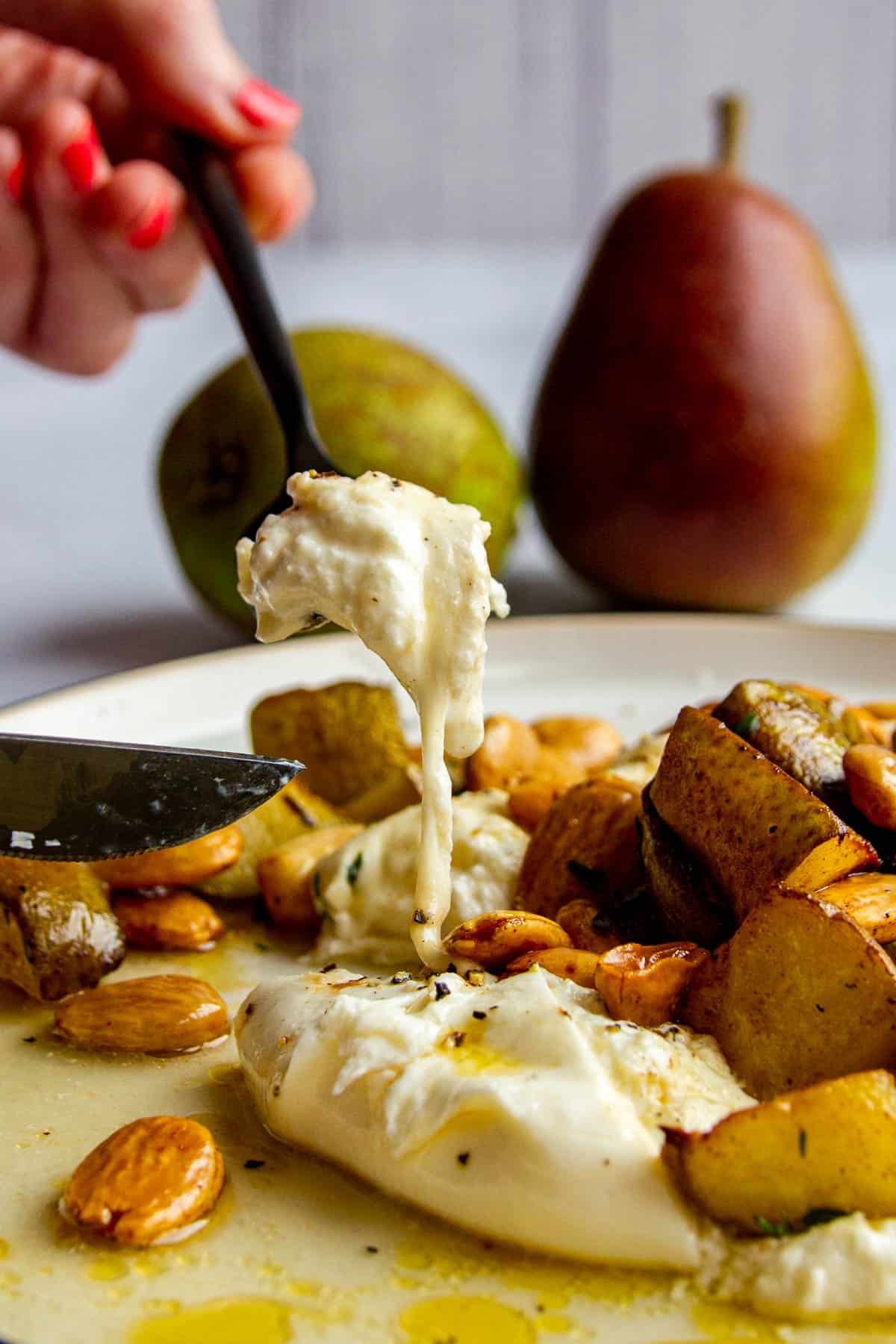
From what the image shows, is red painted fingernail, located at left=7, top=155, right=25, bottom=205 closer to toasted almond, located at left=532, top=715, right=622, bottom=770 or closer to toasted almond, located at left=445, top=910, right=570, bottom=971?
toasted almond, located at left=532, top=715, right=622, bottom=770

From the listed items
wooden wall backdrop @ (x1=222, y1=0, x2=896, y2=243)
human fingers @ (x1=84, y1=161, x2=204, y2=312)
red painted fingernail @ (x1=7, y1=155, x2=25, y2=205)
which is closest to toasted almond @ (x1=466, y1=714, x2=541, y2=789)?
human fingers @ (x1=84, y1=161, x2=204, y2=312)

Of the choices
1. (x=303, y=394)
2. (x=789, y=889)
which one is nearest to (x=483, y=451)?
(x=303, y=394)

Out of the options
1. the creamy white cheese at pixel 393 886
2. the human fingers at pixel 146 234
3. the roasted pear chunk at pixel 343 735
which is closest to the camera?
the creamy white cheese at pixel 393 886

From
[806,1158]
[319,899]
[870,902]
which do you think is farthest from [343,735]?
[806,1158]

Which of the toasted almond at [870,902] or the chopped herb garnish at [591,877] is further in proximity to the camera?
the chopped herb garnish at [591,877]

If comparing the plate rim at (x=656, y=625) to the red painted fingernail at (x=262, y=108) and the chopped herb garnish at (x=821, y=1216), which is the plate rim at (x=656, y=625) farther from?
the chopped herb garnish at (x=821, y=1216)

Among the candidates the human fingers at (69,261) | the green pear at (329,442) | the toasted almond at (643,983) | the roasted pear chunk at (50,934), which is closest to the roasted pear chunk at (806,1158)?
the toasted almond at (643,983)
